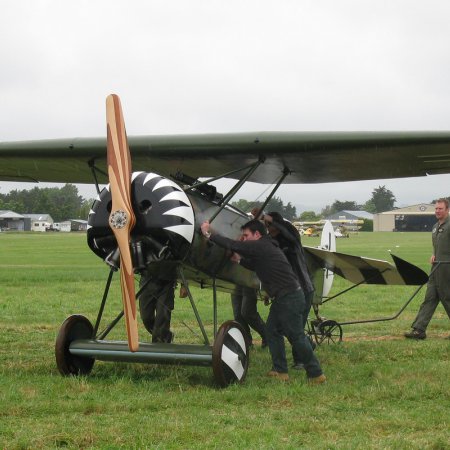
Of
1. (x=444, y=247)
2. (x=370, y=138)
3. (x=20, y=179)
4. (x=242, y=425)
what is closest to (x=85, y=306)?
(x=20, y=179)

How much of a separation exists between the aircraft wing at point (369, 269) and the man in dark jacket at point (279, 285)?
277 cm

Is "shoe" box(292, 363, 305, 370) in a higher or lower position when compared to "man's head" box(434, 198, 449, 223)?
lower

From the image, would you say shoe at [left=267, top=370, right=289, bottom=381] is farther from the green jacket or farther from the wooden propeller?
the green jacket

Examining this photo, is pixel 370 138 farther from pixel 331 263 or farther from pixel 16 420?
pixel 16 420

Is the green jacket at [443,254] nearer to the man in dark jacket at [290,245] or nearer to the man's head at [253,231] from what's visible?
the man in dark jacket at [290,245]

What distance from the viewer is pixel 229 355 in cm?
607

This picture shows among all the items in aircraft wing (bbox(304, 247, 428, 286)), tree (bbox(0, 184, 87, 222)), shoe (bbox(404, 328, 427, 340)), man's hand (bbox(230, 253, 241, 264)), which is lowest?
shoe (bbox(404, 328, 427, 340))

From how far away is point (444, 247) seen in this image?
30.6 ft

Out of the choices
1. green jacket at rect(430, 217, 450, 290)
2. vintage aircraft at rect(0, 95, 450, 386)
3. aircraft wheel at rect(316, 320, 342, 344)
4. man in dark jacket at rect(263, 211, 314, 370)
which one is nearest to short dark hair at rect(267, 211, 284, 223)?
man in dark jacket at rect(263, 211, 314, 370)

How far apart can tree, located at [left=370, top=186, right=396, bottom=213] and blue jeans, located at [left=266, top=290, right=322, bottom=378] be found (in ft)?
543

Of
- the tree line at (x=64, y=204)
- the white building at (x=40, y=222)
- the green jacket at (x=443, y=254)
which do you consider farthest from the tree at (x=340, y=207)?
the green jacket at (x=443, y=254)

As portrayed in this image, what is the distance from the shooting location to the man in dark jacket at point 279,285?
6.23m

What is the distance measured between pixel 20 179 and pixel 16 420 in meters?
5.44

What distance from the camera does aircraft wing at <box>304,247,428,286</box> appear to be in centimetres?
891
